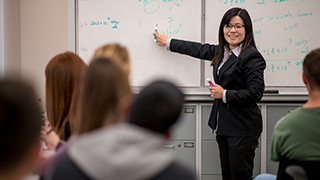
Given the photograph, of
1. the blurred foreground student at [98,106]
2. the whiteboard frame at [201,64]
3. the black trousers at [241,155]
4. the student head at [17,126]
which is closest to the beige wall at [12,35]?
the whiteboard frame at [201,64]

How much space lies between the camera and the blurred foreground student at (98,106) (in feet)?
2.44

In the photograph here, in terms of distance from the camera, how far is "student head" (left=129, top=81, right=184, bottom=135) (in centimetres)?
65

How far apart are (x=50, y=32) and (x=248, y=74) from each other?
214 centimetres

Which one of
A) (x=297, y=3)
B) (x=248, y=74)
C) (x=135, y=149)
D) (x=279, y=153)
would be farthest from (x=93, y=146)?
(x=297, y=3)

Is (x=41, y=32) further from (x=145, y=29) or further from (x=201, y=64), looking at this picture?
(x=201, y=64)

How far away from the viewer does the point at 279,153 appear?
1240 mm

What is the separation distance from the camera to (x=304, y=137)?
115cm

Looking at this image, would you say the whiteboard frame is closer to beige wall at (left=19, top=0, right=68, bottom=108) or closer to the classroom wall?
beige wall at (left=19, top=0, right=68, bottom=108)

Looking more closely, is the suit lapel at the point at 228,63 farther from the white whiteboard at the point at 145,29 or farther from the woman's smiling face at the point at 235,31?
the white whiteboard at the point at 145,29

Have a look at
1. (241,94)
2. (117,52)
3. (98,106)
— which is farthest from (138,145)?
(241,94)

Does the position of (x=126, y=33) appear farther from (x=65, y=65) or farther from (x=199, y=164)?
(x=65, y=65)

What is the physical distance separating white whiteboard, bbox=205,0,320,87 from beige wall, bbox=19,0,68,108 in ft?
4.97

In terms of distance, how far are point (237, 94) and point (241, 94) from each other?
27 mm

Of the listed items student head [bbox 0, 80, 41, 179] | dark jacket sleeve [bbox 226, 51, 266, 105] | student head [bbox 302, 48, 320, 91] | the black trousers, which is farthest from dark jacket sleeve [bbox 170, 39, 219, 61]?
student head [bbox 0, 80, 41, 179]
